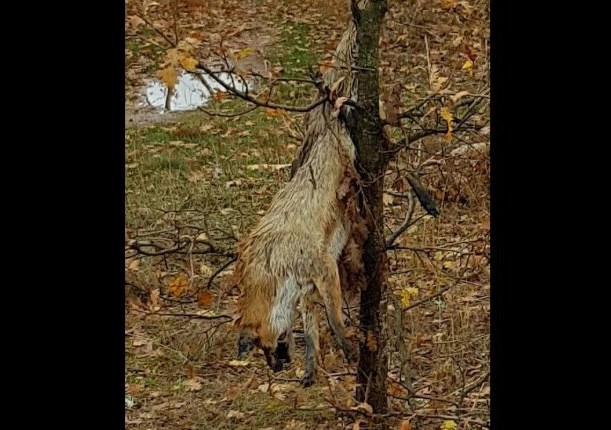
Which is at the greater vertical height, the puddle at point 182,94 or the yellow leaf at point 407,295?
the puddle at point 182,94

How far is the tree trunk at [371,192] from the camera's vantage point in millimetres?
3594

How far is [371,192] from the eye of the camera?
3.69 meters

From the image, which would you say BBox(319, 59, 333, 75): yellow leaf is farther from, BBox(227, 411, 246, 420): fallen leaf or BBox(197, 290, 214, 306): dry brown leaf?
BBox(227, 411, 246, 420): fallen leaf

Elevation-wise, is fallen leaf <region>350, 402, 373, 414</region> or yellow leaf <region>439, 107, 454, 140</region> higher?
yellow leaf <region>439, 107, 454, 140</region>

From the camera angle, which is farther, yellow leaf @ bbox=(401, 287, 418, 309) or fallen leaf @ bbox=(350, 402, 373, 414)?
yellow leaf @ bbox=(401, 287, 418, 309)

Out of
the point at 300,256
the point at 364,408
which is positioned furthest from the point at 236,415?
the point at 300,256

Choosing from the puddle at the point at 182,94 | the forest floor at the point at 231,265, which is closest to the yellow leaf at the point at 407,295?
the forest floor at the point at 231,265

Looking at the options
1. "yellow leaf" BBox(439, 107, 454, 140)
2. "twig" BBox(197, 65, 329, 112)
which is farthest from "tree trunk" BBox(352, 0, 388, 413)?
"yellow leaf" BBox(439, 107, 454, 140)

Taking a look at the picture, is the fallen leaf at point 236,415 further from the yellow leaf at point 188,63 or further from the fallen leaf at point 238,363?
the yellow leaf at point 188,63

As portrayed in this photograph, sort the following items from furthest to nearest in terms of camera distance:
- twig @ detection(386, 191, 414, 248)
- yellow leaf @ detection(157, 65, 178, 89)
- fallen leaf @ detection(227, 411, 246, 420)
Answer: fallen leaf @ detection(227, 411, 246, 420) → twig @ detection(386, 191, 414, 248) → yellow leaf @ detection(157, 65, 178, 89)

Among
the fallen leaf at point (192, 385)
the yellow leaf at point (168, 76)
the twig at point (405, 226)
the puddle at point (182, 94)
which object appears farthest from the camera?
the puddle at point (182, 94)

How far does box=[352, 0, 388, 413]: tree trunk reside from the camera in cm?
359

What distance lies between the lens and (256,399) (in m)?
4.62

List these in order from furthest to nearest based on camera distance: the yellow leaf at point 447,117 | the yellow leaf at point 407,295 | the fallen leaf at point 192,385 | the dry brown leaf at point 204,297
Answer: the fallen leaf at point 192,385 < the yellow leaf at point 407,295 < the dry brown leaf at point 204,297 < the yellow leaf at point 447,117
